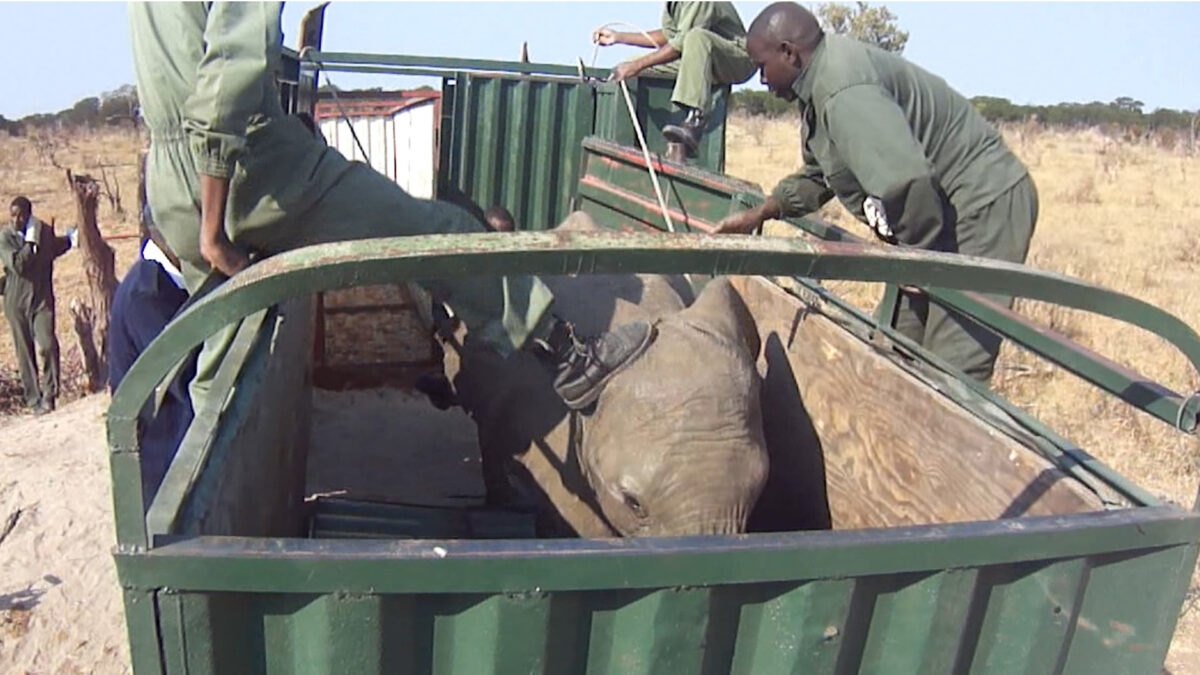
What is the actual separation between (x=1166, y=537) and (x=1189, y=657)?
2.74 m

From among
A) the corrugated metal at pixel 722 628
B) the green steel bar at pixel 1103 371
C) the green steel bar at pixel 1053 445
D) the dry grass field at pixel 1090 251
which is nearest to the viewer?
the corrugated metal at pixel 722 628

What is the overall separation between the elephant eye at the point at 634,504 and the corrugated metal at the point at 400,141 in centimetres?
482

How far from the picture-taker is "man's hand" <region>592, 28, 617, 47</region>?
7559 millimetres

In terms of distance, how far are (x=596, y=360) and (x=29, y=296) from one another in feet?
29.5

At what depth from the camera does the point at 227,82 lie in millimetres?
3340

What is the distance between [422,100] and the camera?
8.02 m

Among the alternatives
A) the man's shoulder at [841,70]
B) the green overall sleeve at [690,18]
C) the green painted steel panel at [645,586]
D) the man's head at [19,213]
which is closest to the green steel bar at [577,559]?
the green painted steel panel at [645,586]

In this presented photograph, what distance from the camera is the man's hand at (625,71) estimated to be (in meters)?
7.14

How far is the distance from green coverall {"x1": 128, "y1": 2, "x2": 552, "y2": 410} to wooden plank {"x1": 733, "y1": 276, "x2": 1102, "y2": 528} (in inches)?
36.5

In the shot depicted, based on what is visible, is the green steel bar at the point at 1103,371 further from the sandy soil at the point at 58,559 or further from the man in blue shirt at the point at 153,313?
the sandy soil at the point at 58,559

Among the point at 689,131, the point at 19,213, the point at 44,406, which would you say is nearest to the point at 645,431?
the point at 689,131

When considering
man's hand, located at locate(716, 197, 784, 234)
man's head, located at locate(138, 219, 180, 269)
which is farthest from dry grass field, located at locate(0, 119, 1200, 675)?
man's head, located at locate(138, 219, 180, 269)

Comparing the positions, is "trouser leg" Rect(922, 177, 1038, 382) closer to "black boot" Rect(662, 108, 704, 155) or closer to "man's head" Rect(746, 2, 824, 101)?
"man's head" Rect(746, 2, 824, 101)

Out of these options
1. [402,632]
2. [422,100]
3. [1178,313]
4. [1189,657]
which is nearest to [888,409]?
[402,632]
